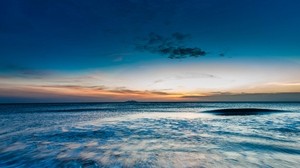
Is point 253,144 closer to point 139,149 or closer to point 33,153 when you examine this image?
point 139,149

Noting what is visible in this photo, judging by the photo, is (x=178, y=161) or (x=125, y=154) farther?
(x=125, y=154)

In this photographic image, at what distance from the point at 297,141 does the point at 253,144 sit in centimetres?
297

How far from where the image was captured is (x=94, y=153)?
9398mm

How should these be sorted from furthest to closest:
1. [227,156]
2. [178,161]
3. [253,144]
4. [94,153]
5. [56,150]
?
[253,144] → [56,150] → [94,153] → [227,156] → [178,161]

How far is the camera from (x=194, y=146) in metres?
10.7

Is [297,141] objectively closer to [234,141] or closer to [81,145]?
[234,141]

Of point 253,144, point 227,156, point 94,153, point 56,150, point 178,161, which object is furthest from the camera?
point 253,144

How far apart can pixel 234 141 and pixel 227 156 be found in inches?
137

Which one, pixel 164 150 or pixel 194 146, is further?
pixel 194 146

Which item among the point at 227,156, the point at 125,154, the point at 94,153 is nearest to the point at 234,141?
the point at 227,156

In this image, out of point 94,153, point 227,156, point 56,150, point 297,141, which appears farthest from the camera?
point 297,141

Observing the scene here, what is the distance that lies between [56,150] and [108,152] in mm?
2633

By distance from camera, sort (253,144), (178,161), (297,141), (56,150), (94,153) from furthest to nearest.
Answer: (297,141) < (253,144) < (56,150) < (94,153) < (178,161)

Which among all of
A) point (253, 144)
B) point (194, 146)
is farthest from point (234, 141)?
point (194, 146)
